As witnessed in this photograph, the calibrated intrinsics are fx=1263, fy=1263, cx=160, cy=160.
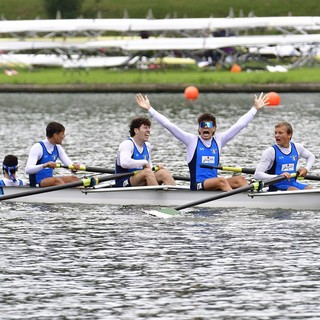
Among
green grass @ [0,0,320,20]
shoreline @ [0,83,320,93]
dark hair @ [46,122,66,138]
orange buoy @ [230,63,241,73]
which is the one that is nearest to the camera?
dark hair @ [46,122,66,138]

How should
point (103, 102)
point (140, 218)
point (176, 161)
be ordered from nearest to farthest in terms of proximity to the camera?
point (140, 218) → point (176, 161) → point (103, 102)

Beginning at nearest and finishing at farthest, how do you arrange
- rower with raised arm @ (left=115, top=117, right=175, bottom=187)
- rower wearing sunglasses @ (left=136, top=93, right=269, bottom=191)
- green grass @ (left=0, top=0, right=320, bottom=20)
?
1. rower wearing sunglasses @ (left=136, top=93, right=269, bottom=191)
2. rower with raised arm @ (left=115, top=117, right=175, bottom=187)
3. green grass @ (left=0, top=0, right=320, bottom=20)

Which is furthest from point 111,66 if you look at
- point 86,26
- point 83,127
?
point 83,127

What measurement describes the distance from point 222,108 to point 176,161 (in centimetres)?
2209

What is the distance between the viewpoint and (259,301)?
53.8 feet

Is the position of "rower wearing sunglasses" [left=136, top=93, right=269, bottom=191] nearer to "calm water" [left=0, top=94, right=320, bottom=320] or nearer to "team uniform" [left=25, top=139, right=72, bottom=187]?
→ "calm water" [left=0, top=94, right=320, bottom=320]

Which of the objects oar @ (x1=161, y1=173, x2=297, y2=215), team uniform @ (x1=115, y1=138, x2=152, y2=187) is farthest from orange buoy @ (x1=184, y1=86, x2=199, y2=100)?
oar @ (x1=161, y1=173, x2=297, y2=215)

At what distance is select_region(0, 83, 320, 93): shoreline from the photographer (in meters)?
65.4

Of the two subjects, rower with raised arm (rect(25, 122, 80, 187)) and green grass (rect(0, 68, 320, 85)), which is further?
green grass (rect(0, 68, 320, 85))

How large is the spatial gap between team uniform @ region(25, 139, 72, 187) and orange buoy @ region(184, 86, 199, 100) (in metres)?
36.9

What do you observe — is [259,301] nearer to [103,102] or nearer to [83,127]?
[83,127]

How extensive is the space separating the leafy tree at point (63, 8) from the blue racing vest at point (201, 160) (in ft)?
261

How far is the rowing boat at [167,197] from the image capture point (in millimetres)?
23375

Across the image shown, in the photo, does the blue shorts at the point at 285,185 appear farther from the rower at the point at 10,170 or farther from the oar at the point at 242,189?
the rower at the point at 10,170
